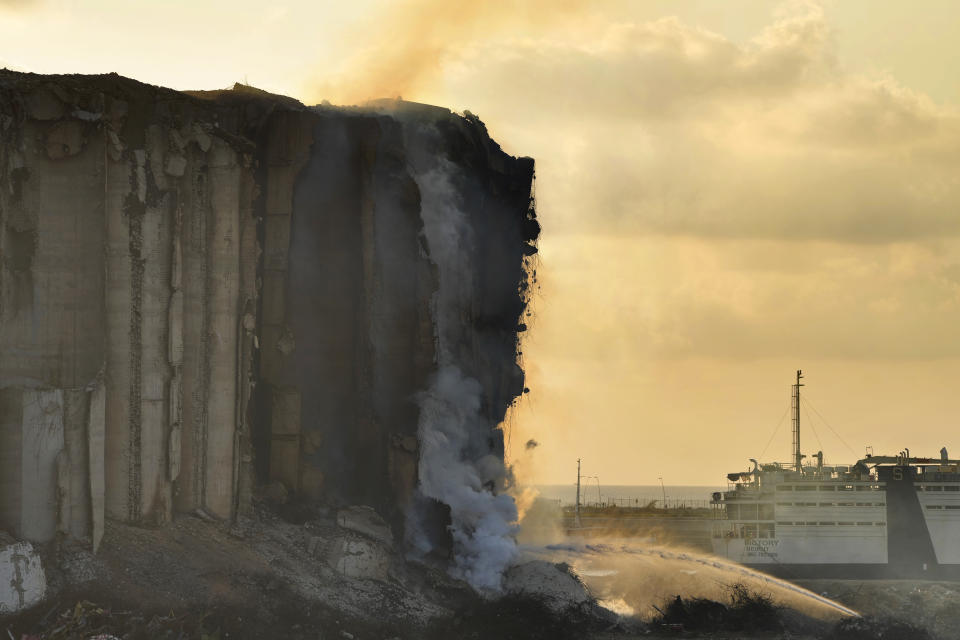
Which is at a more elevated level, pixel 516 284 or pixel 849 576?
pixel 516 284

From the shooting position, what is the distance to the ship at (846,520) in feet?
316

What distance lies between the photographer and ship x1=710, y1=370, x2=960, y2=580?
96188 mm

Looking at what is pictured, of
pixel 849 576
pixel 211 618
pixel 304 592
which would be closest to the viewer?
pixel 211 618

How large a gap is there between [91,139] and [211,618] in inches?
614

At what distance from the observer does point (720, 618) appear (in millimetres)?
54094

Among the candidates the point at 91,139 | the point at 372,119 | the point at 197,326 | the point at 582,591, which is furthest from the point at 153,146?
the point at 582,591

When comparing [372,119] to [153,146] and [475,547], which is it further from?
[475,547]

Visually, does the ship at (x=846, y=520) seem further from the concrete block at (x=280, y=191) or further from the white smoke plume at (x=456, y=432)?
the concrete block at (x=280, y=191)

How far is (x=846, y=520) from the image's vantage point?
97500mm

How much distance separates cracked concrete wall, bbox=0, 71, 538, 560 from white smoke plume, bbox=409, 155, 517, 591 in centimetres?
66

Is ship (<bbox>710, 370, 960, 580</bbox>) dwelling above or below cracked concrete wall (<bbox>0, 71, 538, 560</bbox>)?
below

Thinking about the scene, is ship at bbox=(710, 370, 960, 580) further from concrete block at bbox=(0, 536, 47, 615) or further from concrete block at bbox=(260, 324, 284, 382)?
concrete block at bbox=(0, 536, 47, 615)

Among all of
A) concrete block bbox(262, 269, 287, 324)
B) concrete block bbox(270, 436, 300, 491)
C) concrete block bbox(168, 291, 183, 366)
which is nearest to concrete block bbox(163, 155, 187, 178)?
concrete block bbox(168, 291, 183, 366)

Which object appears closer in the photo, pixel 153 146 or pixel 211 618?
pixel 211 618
